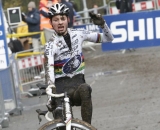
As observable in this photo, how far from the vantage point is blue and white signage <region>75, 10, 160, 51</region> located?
583 inches

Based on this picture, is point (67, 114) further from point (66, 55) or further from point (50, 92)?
point (66, 55)

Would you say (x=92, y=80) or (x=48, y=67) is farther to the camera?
(x=92, y=80)

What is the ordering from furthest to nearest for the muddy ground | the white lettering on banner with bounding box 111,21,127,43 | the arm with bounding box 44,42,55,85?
1. the white lettering on banner with bounding box 111,21,127,43
2. the muddy ground
3. the arm with bounding box 44,42,55,85

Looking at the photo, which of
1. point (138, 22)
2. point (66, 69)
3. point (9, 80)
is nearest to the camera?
point (66, 69)

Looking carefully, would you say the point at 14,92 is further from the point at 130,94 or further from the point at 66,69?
the point at 66,69

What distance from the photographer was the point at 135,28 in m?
15.0

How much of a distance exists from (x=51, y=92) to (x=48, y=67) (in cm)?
47

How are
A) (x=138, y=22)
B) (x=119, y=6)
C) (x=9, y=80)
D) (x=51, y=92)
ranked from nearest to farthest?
(x=51, y=92)
(x=9, y=80)
(x=138, y=22)
(x=119, y=6)

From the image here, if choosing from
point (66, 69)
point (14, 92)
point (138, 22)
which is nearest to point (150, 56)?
point (138, 22)

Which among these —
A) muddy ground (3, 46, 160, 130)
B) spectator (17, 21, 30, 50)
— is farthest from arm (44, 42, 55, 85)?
spectator (17, 21, 30, 50)

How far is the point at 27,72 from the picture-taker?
1758 cm

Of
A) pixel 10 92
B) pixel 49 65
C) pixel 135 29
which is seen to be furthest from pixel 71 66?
pixel 135 29

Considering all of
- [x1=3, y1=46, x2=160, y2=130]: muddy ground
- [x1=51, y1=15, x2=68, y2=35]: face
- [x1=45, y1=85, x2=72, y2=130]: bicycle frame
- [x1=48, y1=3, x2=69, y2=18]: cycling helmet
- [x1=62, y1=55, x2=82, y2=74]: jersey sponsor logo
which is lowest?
[x1=3, y1=46, x2=160, y2=130]: muddy ground

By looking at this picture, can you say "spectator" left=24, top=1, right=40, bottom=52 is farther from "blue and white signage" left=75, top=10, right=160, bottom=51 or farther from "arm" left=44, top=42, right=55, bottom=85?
"arm" left=44, top=42, right=55, bottom=85
